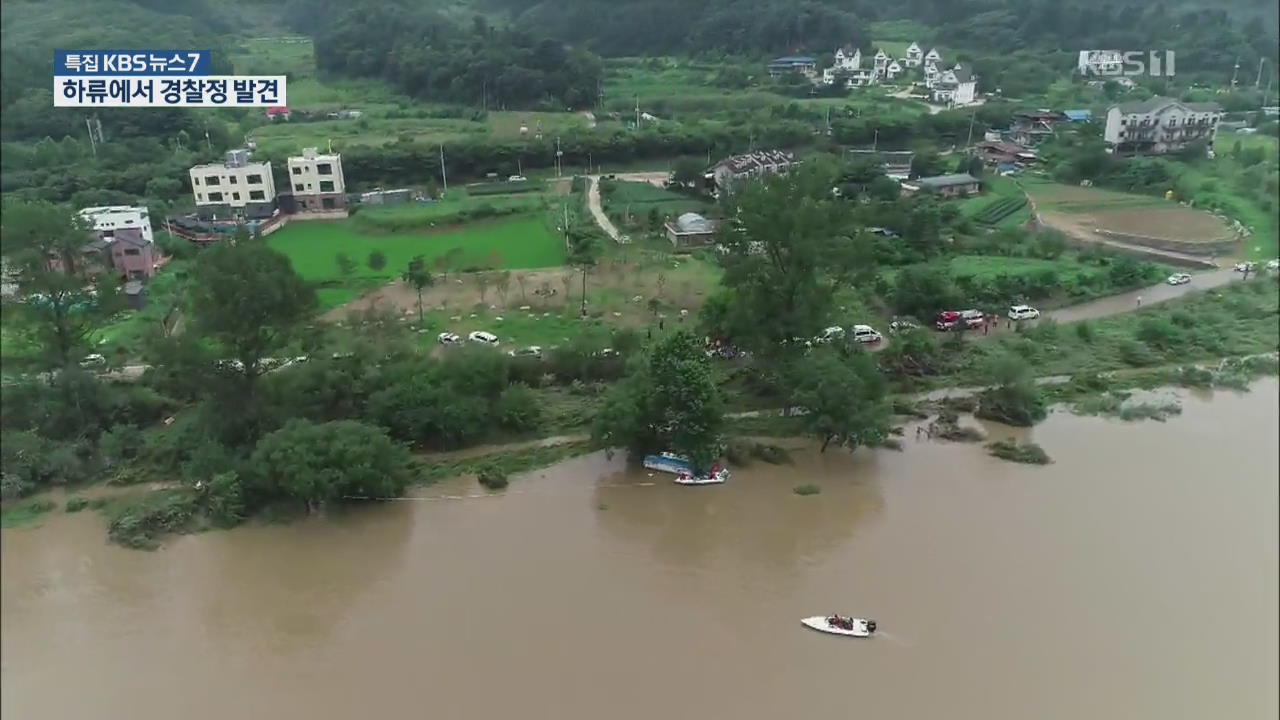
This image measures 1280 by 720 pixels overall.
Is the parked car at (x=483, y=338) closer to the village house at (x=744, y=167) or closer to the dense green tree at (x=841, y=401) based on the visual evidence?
the dense green tree at (x=841, y=401)

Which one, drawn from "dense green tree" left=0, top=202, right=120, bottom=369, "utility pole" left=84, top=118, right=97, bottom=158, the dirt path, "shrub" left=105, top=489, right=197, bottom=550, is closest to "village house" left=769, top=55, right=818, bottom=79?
the dirt path

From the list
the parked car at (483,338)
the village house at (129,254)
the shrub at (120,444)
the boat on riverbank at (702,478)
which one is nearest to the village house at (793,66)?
the parked car at (483,338)

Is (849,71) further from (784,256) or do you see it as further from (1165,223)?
(784,256)

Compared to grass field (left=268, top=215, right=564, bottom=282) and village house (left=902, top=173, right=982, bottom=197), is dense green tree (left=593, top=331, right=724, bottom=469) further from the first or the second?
village house (left=902, top=173, right=982, bottom=197)

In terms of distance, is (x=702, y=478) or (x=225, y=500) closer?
(x=225, y=500)

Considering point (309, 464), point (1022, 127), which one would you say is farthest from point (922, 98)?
point (309, 464)

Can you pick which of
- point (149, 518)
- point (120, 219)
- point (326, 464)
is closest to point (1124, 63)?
point (120, 219)

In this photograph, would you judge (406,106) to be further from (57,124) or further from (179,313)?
(179,313)
